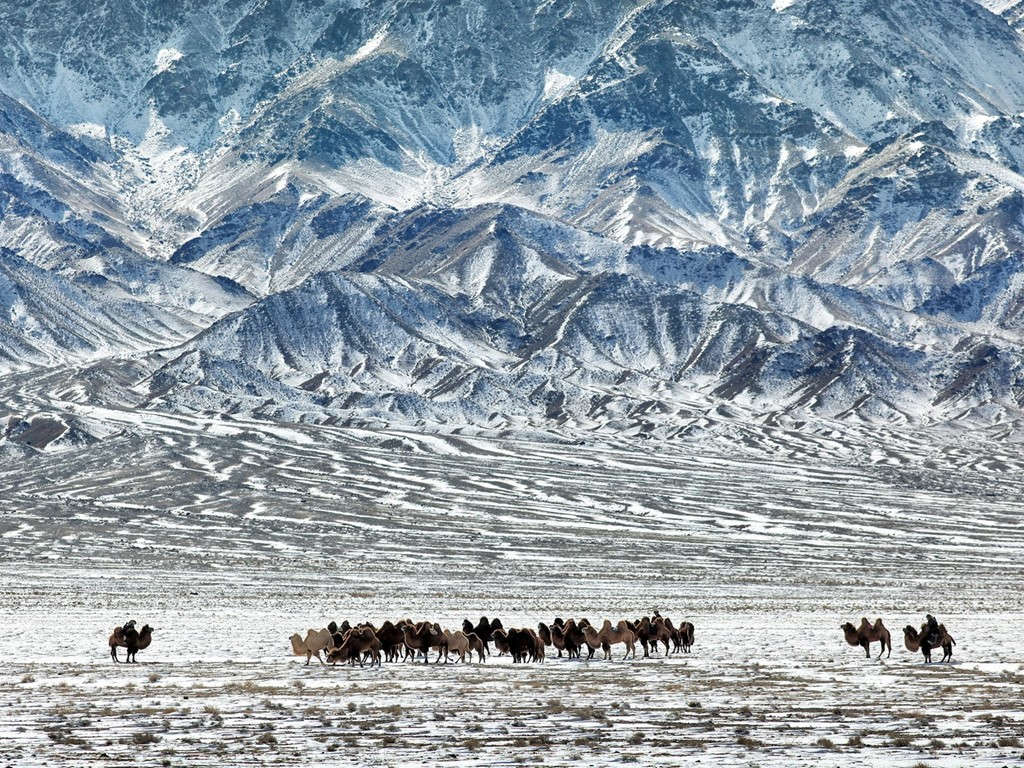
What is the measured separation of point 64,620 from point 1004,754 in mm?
40173

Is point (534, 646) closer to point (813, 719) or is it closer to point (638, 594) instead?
point (813, 719)

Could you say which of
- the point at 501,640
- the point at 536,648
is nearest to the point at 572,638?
the point at 536,648

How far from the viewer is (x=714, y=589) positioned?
8438cm

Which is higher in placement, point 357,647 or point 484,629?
point 484,629

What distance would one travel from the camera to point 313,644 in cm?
3909

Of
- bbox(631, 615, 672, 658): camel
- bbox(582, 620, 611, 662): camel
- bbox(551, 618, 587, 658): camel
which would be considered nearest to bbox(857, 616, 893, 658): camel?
bbox(631, 615, 672, 658): camel

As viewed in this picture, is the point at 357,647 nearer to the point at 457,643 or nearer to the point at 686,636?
the point at 457,643

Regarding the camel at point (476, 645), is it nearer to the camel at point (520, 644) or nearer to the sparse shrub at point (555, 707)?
the camel at point (520, 644)

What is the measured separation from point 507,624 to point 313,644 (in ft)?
49.0

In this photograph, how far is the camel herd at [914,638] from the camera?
125 feet

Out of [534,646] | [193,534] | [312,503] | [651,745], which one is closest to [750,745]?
[651,745]

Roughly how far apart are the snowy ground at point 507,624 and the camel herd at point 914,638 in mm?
477

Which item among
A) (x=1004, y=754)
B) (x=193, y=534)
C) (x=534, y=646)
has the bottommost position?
(x=1004, y=754)

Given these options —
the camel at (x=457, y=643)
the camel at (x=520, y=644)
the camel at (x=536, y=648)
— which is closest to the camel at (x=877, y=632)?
the camel at (x=536, y=648)
